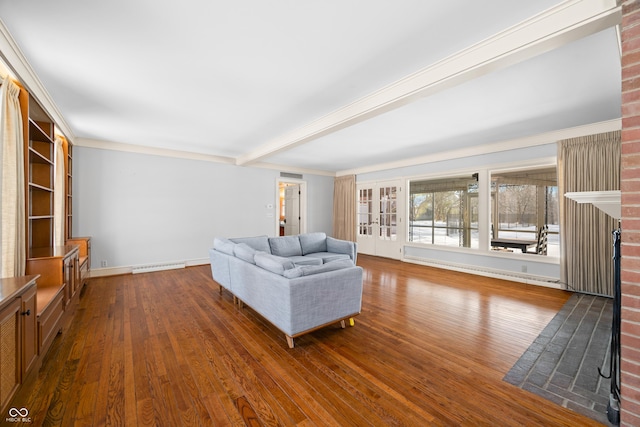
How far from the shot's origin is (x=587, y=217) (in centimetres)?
399

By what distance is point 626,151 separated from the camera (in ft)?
4.40

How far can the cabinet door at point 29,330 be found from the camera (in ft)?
5.68

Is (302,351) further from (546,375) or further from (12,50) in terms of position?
(12,50)

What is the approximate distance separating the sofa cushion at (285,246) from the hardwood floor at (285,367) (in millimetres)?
1330

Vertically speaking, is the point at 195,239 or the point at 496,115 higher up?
the point at 496,115

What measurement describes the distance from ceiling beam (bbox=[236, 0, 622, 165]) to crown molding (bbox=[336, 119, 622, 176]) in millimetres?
3114

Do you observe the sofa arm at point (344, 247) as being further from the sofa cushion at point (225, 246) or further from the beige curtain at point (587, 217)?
the beige curtain at point (587, 217)

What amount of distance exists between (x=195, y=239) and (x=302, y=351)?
4.32m

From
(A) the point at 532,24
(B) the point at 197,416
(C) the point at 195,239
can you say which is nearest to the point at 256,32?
(A) the point at 532,24

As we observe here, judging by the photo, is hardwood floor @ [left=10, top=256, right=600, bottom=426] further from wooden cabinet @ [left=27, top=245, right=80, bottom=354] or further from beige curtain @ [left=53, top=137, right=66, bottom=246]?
beige curtain @ [left=53, top=137, right=66, bottom=246]

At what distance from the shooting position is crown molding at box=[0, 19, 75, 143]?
6.39ft

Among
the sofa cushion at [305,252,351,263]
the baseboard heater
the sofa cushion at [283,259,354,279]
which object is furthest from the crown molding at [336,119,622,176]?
the baseboard heater

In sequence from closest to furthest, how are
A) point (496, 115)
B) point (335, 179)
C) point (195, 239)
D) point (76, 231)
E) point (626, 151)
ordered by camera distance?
point (626, 151) < point (496, 115) < point (76, 231) < point (195, 239) < point (335, 179)

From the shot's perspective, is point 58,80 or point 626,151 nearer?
point 626,151
